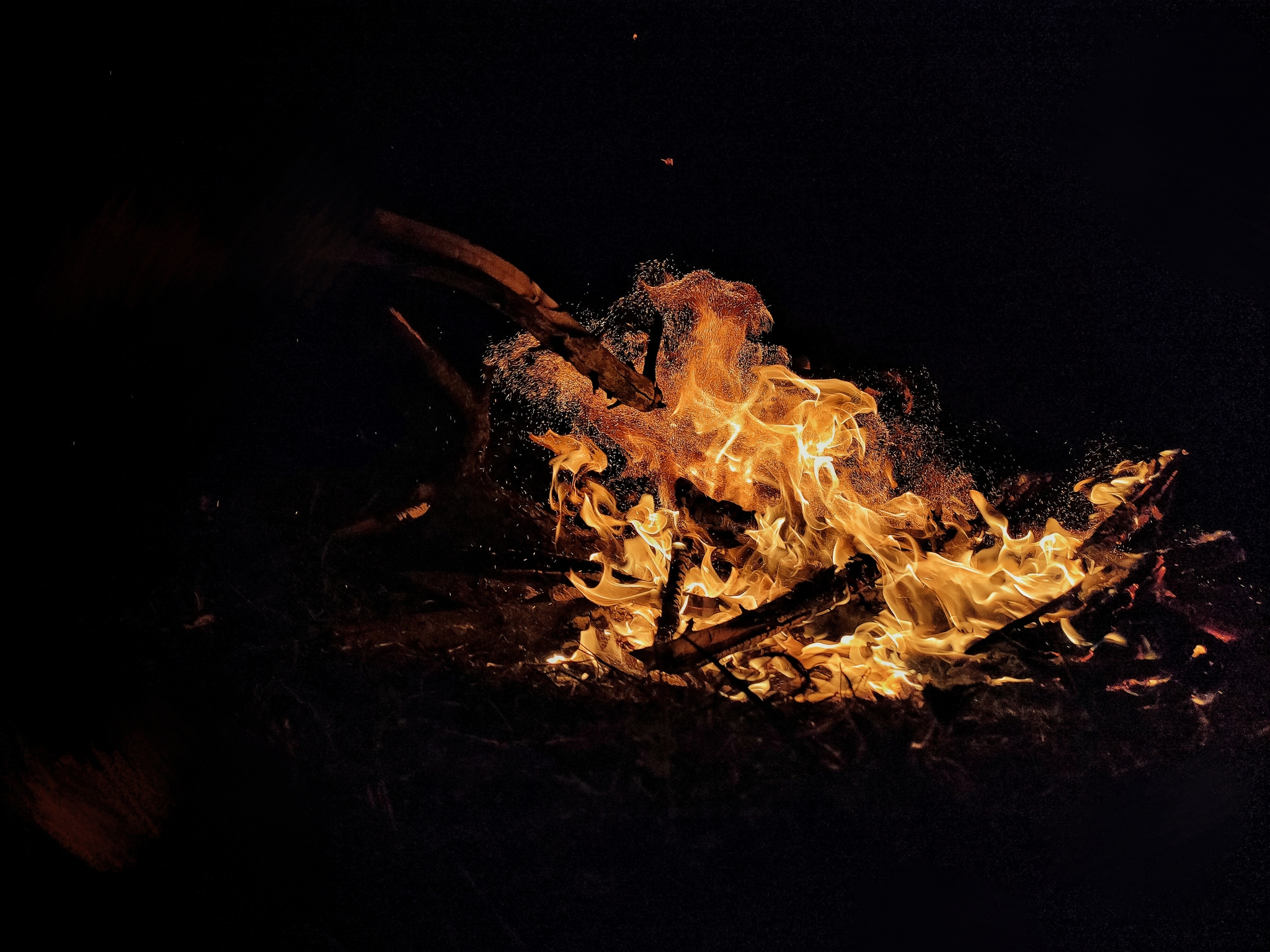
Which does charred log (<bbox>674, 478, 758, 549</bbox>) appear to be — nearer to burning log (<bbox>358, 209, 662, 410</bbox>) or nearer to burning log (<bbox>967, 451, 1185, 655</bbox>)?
burning log (<bbox>358, 209, 662, 410</bbox>)

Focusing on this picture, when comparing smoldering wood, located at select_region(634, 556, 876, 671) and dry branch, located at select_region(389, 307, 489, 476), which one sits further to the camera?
dry branch, located at select_region(389, 307, 489, 476)

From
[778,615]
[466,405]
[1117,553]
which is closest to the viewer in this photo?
[778,615]

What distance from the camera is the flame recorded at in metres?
2.35

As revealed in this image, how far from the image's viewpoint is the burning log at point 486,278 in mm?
2402

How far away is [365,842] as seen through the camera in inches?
94.3

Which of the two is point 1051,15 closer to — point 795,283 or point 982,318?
point 982,318

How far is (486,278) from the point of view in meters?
2.46

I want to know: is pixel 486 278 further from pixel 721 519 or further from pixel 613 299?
pixel 721 519

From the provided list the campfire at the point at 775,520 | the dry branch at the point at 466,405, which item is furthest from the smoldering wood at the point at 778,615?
the dry branch at the point at 466,405

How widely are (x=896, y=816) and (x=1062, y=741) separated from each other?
574 millimetres

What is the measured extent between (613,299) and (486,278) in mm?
421

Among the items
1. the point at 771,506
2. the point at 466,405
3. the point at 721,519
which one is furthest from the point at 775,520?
the point at 466,405

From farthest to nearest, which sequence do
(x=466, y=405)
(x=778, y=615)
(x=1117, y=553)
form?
(x=466, y=405) < (x=1117, y=553) < (x=778, y=615)

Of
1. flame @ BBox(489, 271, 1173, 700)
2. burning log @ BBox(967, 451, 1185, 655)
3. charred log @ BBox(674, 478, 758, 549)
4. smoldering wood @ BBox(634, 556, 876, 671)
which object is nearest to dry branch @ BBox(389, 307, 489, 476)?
flame @ BBox(489, 271, 1173, 700)
